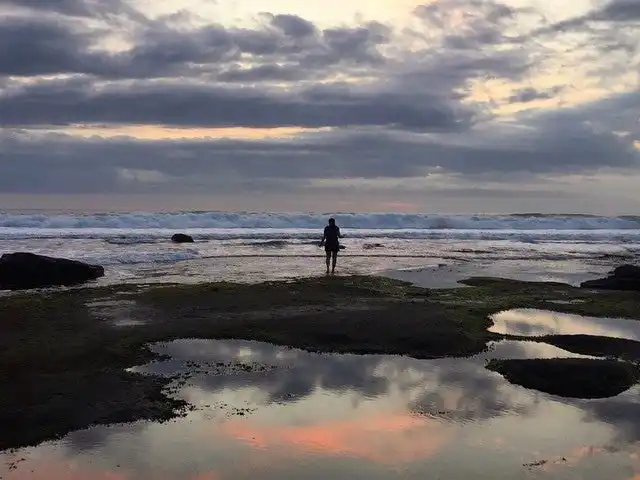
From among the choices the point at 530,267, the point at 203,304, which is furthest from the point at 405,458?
the point at 530,267

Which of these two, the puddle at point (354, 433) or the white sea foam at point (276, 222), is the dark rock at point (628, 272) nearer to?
the puddle at point (354, 433)

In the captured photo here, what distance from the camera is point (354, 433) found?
27.3 ft

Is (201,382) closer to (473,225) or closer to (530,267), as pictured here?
(530,267)

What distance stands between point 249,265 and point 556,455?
2541 cm

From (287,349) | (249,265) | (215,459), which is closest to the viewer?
(215,459)

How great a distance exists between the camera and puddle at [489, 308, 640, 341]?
1497 centimetres

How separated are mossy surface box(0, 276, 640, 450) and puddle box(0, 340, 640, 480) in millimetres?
762

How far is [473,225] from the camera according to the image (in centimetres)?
9800

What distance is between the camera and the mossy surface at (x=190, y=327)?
9258 millimetres

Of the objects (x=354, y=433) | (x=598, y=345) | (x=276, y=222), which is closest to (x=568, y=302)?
(x=598, y=345)

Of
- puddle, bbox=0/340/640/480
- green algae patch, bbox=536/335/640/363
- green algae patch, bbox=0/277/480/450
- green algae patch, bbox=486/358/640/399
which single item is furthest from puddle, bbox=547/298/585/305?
puddle, bbox=0/340/640/480

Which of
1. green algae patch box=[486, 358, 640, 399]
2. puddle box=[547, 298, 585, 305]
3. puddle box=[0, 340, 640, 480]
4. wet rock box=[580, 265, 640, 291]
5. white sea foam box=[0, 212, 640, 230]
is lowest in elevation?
puddle box=[0, 340, 640, 480]

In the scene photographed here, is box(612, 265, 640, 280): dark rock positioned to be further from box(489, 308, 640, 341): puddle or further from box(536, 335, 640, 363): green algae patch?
box(536, 335, 640, 363): green algae patch

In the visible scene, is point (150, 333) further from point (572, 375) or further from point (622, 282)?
point (622, 282)
